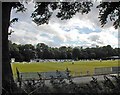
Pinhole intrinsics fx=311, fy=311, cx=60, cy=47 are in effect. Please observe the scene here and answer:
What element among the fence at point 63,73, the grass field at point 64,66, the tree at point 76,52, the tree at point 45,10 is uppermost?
the tree at point 45,10

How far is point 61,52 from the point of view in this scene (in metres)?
6.17

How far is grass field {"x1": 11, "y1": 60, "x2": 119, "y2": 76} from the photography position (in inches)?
236

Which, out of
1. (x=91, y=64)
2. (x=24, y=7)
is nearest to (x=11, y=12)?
(x=24, y=7)

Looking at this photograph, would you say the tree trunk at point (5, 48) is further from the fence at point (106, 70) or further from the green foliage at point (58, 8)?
the fence at point (106, 70)

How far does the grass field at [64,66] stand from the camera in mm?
6000

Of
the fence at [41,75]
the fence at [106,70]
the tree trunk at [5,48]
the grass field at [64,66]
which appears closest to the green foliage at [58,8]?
the tree trunk at [5,48]

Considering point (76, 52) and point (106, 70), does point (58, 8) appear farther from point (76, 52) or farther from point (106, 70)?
point (106, 70)

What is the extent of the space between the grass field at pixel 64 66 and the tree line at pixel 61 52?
0.12 metres

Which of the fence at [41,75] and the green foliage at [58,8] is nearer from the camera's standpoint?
the fence at [41,75]

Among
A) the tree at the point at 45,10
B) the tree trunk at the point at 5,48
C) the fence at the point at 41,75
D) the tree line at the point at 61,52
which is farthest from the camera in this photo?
the tree at the point at 45,10

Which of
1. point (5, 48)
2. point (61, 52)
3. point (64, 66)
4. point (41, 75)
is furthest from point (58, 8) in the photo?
point (41, 75)

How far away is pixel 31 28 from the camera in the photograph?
6.39 metres

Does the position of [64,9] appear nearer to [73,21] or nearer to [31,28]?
[73,21]

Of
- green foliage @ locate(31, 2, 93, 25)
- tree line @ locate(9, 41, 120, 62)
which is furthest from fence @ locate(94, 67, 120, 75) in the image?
green foliage @ locate(31, 2, 93, 25)
